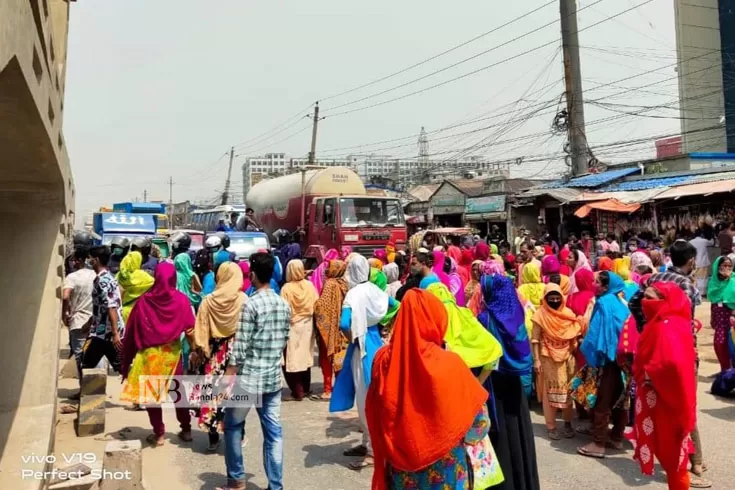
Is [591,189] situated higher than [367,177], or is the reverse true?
[367,177]

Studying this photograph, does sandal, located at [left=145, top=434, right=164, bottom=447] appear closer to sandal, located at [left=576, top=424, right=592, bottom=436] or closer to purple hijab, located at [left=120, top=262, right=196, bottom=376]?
purple hijab, located at [left=120, top=262, right=196, bottom=376]

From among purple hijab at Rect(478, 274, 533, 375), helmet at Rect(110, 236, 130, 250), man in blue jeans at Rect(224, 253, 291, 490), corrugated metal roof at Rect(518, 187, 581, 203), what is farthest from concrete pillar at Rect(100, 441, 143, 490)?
corrugated metal roof at Rect(518, 187, 581, 203)

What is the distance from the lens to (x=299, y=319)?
664cm

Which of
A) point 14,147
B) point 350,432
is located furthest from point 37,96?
point 350,432

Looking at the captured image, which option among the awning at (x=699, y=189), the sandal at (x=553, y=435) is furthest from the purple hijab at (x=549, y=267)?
the awning at (x=699, y=189)

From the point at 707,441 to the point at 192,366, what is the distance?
4.54 m

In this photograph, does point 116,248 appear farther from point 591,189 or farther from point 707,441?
point 591,189

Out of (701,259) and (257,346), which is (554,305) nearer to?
(257,346)

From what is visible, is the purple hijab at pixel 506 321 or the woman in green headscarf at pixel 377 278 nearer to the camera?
the purple hijab at pixel 506 321

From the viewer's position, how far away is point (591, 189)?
2019cm

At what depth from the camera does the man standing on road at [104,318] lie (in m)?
6.12

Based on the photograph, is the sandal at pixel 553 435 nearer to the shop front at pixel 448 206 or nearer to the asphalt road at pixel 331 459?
the asphalt road at pixel 331 459

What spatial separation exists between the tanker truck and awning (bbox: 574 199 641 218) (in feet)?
17.9

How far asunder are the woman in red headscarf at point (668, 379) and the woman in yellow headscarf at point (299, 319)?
12.1 feet
